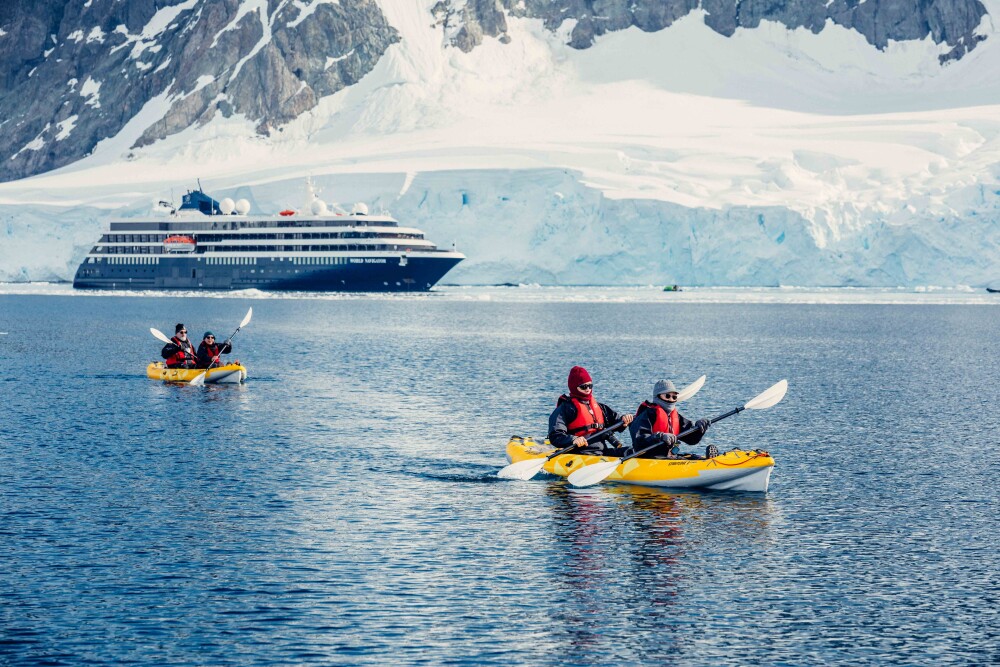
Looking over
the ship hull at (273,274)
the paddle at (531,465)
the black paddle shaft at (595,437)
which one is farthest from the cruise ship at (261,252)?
the black paddle shaft at (595,437)

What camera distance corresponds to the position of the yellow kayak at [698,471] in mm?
27625

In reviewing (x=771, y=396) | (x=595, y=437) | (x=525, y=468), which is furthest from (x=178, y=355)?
(x=771, y=396)

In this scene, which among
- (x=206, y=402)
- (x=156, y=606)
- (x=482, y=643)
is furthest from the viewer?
(x=206, y=402)

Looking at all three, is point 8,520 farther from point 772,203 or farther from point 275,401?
point 772,203

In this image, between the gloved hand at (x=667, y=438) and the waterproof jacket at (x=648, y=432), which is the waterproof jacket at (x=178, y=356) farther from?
the gloved hand at (x=667, y=438)

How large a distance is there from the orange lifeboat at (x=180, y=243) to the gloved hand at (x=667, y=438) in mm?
124241

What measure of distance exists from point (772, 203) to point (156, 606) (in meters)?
117

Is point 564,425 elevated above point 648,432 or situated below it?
above

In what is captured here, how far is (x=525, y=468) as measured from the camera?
2930 centimetres

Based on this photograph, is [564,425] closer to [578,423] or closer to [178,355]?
[578,423]

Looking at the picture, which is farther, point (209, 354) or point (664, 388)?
point (209, 354)

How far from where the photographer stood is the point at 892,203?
430ft

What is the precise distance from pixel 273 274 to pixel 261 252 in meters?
2.52

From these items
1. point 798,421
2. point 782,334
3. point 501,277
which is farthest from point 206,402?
point 501,277
